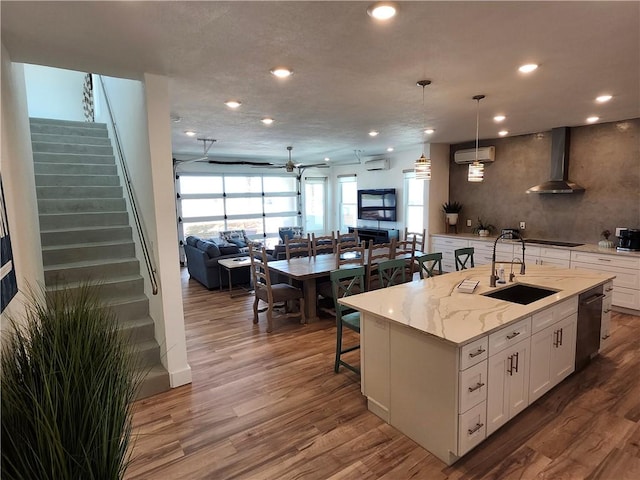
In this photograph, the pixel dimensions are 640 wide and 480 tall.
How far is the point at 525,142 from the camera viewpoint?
242 inches

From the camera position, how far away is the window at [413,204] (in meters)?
8.18

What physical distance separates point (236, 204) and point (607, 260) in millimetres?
7941

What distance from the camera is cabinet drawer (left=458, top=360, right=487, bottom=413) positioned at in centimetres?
208

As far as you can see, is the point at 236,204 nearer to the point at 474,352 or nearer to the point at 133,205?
the point at 133,205

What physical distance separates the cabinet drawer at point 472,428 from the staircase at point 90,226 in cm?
236

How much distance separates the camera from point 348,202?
1048cm

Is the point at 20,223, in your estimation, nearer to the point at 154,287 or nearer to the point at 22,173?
the point at 22,173

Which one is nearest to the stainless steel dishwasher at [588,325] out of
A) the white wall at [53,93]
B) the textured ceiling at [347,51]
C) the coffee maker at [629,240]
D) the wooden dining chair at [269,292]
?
the textured ceiling at [347,51]

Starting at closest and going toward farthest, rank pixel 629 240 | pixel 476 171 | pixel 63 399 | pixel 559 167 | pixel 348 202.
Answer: pixel 63 399, pixel 476 171, pixel 629 240, pixel 559 167, pixel 348 202

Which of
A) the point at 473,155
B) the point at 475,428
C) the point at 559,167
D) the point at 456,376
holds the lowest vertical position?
the point at 475,428

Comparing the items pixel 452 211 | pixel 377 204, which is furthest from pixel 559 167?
pixel 377 204

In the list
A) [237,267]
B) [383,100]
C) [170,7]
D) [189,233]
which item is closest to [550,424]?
[383,100]

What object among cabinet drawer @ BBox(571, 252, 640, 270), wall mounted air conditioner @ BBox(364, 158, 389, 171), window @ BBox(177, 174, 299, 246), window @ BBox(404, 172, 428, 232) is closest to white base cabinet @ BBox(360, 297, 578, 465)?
cabinet drawer @ BBox(571, 252, 640, 270)

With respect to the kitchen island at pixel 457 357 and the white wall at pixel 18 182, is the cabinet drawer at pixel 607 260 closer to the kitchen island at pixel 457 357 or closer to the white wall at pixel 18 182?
the kitchen island at pixel 457 357
